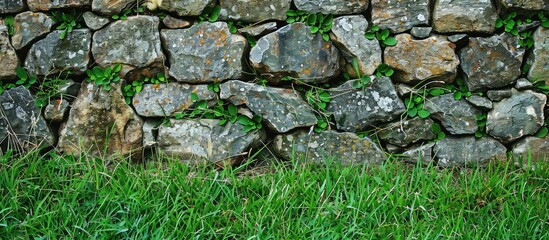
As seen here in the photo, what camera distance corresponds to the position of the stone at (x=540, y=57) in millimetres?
3141

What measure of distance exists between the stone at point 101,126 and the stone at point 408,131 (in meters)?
1.36

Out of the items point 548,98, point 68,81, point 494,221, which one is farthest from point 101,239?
point 548,98

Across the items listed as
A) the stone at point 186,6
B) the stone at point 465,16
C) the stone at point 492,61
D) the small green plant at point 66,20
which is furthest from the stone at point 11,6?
the stone at point 492,61

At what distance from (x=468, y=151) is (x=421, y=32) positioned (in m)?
0.68

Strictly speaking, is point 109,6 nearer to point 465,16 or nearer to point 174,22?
point 174,22

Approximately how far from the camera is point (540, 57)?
10.3 feet

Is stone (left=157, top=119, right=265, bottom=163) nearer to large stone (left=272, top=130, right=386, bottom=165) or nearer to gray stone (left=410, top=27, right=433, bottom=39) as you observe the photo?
large stone (left=272, top=130, right=386, bottom=165)

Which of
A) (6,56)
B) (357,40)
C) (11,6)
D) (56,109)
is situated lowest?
(56,109)

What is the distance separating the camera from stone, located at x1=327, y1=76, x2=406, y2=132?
3.25 meters

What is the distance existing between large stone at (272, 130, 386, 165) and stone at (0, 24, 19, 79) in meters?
1.51

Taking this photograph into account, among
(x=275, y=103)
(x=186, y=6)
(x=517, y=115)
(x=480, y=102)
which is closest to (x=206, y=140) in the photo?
(x=275, y=103)

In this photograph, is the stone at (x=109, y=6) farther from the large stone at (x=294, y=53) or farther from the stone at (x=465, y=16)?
the stone at (x=465, y=16)

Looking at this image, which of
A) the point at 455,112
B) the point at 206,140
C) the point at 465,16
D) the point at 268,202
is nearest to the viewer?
the point at 268,202

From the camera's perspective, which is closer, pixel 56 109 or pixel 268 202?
pixel 268 202
